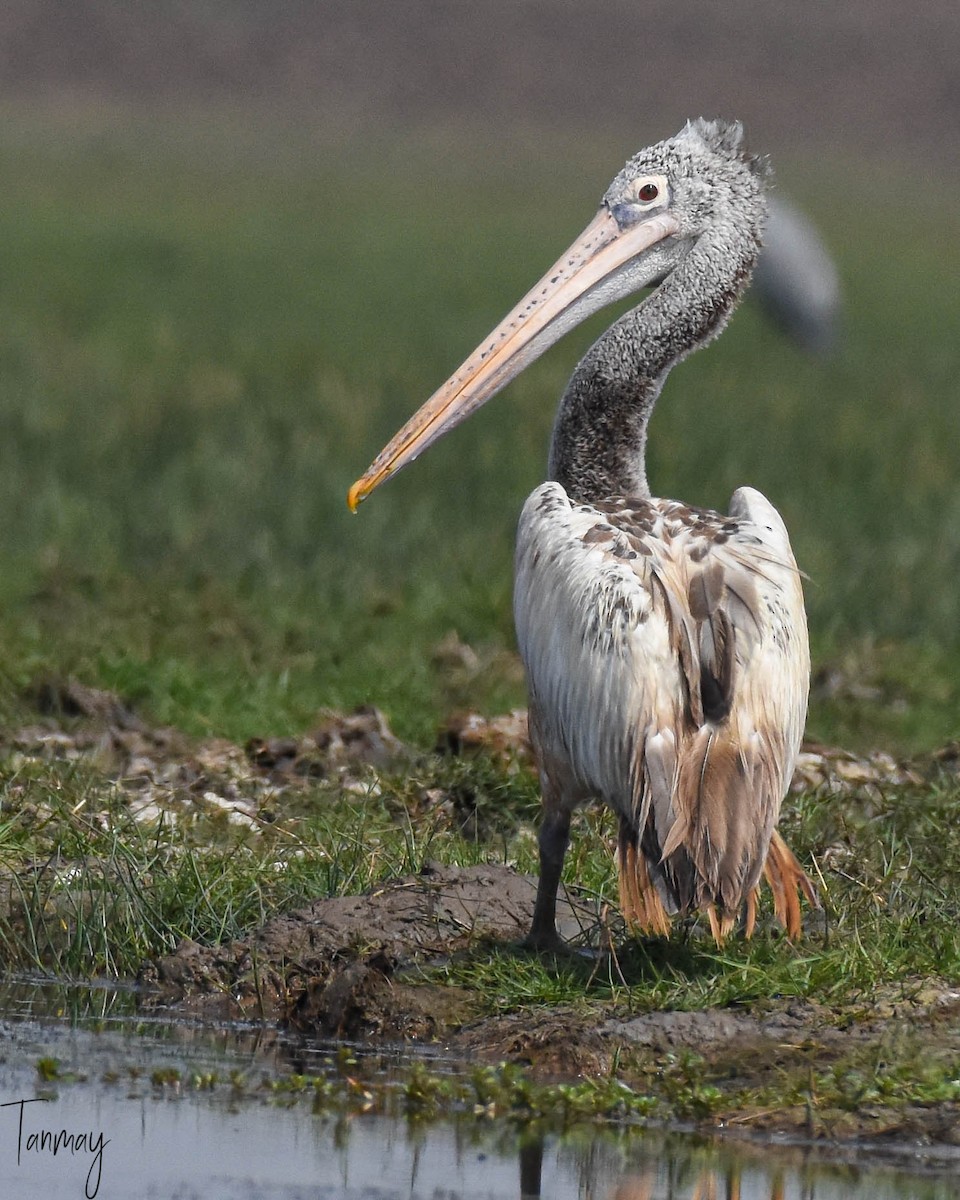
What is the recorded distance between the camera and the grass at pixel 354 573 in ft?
20.9

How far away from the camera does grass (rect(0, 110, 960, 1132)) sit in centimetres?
636

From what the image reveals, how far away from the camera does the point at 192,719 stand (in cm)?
878

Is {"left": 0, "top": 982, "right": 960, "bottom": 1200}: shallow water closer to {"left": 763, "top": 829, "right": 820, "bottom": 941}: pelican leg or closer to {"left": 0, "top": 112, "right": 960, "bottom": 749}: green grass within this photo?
{"left": 763, "top": 829, "right": 820, "bottom": 941}: pelican leg

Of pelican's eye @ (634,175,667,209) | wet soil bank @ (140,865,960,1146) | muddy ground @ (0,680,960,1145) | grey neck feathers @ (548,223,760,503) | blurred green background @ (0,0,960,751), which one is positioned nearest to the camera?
wet soil bank @ (140,865,960,1146)

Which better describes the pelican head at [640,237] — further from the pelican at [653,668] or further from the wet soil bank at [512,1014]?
the wet soil bank at [512,1014]

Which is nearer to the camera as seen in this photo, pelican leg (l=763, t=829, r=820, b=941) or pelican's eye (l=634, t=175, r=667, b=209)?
pelican leg (l=763, t=829, r=820, b=941)

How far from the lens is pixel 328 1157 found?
16.1ft

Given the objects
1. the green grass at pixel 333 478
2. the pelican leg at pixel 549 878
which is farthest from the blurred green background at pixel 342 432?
the pelican leg at pixel 549 878

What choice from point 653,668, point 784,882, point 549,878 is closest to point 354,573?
point 549,878

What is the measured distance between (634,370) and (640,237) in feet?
2.00

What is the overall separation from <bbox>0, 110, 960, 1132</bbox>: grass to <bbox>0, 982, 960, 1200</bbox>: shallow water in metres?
0.78

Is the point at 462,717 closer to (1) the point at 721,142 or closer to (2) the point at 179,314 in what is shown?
(1) the point at 721,142

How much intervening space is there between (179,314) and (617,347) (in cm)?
1852

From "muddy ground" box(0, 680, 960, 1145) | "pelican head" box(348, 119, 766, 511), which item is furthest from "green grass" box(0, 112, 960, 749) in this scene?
"muddy ground" box(0, 680, 960, 1145)
